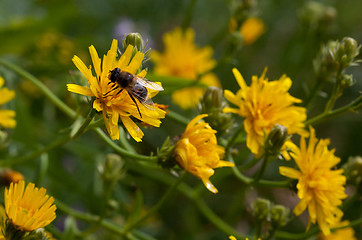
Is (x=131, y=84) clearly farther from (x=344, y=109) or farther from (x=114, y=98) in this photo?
(x=344, y=109)

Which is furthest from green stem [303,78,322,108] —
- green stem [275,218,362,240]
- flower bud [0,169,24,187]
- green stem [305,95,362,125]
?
flower bud [0,169,24,187]

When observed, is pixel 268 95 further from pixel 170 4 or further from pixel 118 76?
pixel 170 4

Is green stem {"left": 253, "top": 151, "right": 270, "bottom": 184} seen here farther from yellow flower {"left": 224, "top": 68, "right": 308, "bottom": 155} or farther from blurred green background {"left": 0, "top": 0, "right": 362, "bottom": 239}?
blurred green background {"left": 0, "top": 0, "right": 362, "bottom": 239}

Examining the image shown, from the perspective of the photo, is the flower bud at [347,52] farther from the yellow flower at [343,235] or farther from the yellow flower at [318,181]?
the yellow flower at [343,235]

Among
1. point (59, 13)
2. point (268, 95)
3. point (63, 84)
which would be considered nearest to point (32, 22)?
point (59, 13)

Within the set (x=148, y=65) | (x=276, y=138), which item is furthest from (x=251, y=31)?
(x=276, y=138)
